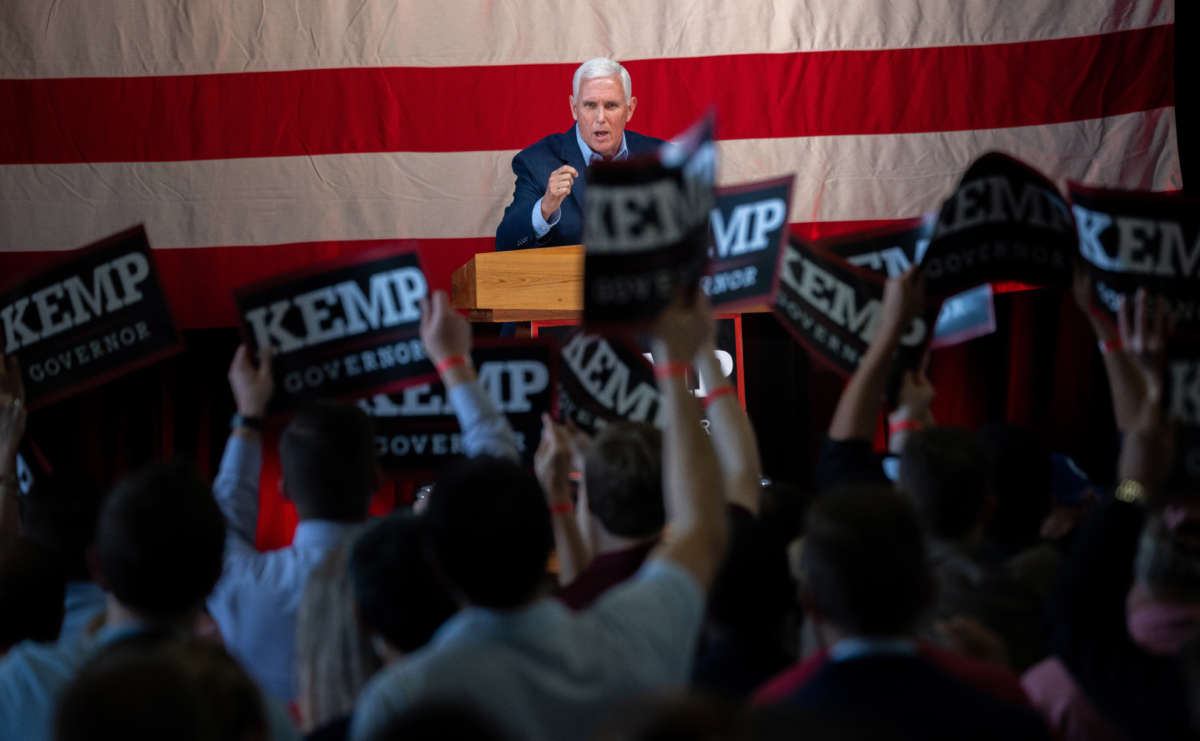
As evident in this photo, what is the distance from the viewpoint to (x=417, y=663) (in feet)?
3.17

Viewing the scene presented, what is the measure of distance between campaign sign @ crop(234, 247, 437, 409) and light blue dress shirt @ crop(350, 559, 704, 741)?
3.95 feet

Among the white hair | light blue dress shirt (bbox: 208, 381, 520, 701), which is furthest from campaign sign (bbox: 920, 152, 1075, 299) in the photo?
the white hair

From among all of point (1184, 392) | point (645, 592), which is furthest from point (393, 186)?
point (645, 592)

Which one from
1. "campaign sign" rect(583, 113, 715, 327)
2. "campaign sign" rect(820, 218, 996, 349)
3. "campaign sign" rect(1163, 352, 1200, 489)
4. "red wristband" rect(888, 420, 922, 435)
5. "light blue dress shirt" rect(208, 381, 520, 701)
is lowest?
"light blue dress shirt" rect(208, 381, 520, 701)

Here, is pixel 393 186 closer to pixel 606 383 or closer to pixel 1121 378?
pixel 606 383

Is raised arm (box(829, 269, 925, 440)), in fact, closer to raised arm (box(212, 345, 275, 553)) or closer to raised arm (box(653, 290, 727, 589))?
raised arm (box(653, 290, 727, 589))

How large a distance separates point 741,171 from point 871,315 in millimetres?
2324

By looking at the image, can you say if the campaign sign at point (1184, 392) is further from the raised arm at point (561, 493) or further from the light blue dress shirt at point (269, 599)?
the light blue dress shirt at point (269, 599)

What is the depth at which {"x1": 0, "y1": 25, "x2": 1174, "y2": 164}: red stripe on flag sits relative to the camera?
14.1 ft

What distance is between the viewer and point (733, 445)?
62.5 inches

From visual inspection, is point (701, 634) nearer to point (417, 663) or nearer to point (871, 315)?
point (417, 663)

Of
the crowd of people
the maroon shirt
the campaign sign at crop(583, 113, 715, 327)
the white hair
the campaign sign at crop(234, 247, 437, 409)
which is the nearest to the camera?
the crowd of people

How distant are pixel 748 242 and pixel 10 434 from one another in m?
1.37

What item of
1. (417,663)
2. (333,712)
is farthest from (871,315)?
(417,663)
